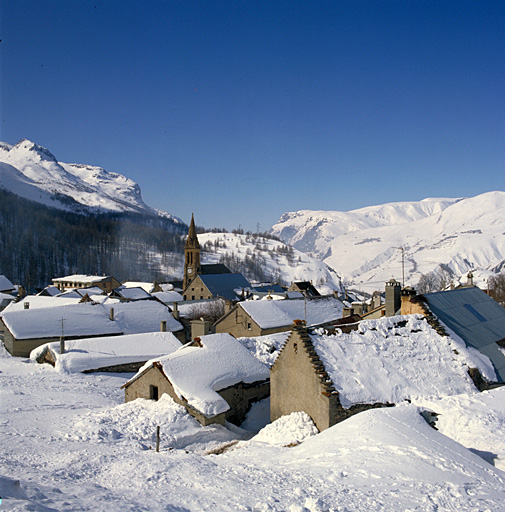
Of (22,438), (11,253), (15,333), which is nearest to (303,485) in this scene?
(22,438)

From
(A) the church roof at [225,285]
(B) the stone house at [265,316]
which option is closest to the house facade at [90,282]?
(A) the church roof at [225,285]

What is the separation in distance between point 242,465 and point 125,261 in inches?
7560

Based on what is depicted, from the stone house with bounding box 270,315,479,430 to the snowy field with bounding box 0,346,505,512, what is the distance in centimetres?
120

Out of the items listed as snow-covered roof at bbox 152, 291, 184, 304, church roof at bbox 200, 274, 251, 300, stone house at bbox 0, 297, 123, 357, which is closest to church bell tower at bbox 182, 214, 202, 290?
church roof at bbox 200, 274, 251, 300

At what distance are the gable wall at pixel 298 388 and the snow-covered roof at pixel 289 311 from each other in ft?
86.3

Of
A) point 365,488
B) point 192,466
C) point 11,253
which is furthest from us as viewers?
point 11,253

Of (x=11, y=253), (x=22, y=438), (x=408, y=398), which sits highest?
(x=11, y=253)

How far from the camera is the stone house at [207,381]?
21.5 meters

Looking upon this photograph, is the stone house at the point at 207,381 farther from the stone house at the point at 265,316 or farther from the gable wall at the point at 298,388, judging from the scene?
the stone house at the point at 265,316

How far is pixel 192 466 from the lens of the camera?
13.4 m

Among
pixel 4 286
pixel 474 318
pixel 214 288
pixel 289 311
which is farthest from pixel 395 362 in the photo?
pixel 4 286

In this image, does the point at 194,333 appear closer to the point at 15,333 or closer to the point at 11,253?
the point at 15,333

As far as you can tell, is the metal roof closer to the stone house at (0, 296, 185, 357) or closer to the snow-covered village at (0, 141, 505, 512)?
the snow-covered village at (0, 141, 505, 512)

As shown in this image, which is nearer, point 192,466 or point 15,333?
point 192,466
